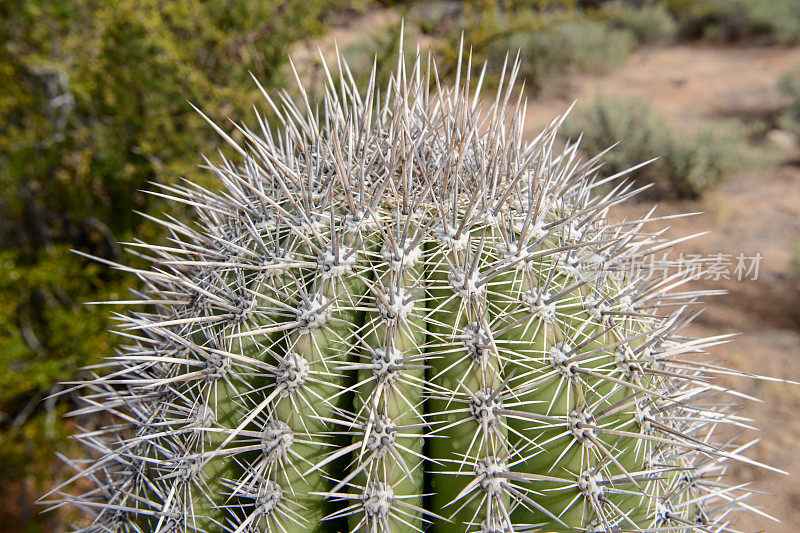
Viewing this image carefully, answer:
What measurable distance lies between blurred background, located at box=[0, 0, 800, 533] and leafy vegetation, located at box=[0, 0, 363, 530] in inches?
0.7

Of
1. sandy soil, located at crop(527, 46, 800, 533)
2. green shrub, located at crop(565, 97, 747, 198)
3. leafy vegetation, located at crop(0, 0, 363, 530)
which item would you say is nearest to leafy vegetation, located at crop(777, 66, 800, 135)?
sandy soil, located at crop(527, 46, 800, 533)

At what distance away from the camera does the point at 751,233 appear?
579 centimetres

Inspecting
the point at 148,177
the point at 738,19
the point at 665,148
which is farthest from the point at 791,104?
the point at 148,177

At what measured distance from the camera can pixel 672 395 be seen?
1.40m

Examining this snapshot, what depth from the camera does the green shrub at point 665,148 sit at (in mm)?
6406

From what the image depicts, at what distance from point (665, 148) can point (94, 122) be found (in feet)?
20.0

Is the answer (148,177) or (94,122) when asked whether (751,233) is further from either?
(94,122)

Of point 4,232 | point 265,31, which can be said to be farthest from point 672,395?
point 4,232

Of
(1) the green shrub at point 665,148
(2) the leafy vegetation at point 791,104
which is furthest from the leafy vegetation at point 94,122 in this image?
(2) the leafy vegetation at point 791,104

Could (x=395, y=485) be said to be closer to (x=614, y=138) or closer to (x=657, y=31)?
(x=614, y=138)

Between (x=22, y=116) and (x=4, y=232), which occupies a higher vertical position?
(x=22, y=116)

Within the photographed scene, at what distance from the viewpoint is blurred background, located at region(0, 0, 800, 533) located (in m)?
3.66

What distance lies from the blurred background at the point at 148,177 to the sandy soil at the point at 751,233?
0.02m

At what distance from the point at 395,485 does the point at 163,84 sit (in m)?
4.01
